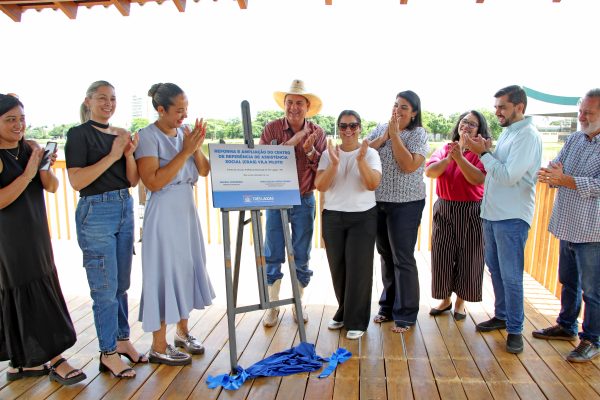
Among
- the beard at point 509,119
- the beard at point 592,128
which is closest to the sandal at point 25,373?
the beard at point 509,119

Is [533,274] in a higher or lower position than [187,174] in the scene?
lower

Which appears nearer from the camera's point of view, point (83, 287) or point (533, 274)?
point (83, 287)

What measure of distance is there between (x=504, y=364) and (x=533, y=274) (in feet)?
6.94

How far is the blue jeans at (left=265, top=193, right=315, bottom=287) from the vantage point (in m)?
3.15

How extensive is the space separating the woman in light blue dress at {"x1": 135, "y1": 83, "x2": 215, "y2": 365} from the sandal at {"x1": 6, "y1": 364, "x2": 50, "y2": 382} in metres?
0.59

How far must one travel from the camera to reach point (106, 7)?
375cm

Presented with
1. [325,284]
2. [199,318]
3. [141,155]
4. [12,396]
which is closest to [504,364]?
[325,284]

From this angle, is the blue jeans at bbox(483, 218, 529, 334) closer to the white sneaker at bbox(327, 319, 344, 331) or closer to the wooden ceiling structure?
the white sneaker at bbox(327, 319, 344, 331)

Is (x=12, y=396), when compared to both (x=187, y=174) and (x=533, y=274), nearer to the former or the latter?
(x=187, y=174)

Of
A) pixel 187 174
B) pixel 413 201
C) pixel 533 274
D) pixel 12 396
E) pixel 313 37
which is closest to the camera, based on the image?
pixel 12 396

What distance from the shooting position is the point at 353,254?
9.39 ft

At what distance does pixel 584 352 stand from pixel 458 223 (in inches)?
42.9

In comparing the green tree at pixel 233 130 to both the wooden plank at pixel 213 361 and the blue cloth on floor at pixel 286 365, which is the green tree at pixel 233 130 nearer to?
the wooden plank at pixel 213 361

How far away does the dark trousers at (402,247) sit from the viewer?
2.98m
